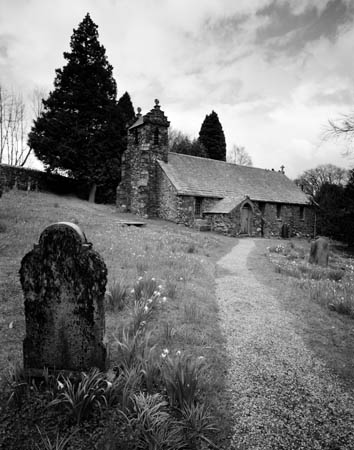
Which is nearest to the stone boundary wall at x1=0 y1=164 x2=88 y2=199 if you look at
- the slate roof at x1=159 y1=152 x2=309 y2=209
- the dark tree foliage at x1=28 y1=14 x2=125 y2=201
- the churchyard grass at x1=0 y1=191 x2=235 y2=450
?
the dark tree foliage at x1=28 y1=14 x2=125 y2=201

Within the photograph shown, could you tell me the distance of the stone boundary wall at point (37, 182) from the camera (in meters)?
23.4

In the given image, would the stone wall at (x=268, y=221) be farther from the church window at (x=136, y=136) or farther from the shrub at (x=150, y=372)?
the shrub at (x=150, y=372)

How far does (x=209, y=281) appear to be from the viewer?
323 inches

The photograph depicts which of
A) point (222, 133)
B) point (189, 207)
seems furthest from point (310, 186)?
point (189, 207)

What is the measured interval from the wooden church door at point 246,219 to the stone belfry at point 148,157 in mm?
8087

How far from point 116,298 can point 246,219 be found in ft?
72.3

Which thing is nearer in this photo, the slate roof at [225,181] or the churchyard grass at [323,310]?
the churchyard grass at [323,310]

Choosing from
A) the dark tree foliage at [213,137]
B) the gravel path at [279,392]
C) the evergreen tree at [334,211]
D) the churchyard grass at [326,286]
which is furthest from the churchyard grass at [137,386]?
the dark tree foliage at [213,137]

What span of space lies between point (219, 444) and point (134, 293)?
3319 mm

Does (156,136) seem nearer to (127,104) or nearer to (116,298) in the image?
(127,104)

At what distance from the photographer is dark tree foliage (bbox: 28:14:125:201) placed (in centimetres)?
2722

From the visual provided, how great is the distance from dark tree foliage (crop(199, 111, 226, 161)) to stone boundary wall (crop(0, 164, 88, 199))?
23211 millimetres

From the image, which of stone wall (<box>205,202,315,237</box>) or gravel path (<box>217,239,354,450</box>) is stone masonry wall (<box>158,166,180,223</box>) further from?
gravel path (<box>217,239,354,450</box>)

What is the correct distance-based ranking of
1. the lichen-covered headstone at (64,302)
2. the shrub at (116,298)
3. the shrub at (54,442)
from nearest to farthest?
1. the shrub at (54,442)
2. the lichen-covered headstone at (64,302)
3. the shrub at (116,298)
